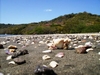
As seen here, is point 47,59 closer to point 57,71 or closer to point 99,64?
point 57,71

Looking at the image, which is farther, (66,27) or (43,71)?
(66,27)

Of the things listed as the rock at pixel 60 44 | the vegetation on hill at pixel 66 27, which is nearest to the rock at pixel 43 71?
the rock at pixel 60 44

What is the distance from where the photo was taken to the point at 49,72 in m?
2.97

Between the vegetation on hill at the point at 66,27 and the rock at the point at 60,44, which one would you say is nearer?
the rock at the point at 60,44

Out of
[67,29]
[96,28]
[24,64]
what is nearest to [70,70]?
[24,64]

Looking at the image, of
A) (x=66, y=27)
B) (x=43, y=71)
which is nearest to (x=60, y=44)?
(x=43, y=71)

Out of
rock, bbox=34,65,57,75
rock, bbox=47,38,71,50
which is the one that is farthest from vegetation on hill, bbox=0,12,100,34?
rock, bbox=34,65,57,75

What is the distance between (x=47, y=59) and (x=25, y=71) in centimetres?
93

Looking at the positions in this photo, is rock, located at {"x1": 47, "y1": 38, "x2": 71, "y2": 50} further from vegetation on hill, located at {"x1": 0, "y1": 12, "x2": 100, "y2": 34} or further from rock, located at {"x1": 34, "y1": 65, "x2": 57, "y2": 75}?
vegetation on hill, located at {"x1": 0, "y1": 12, "x2": 100, "y2": 34}

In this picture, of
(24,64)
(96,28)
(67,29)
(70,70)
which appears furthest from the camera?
(67,29)

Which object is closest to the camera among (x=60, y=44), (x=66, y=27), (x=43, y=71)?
(x=43, y=71)

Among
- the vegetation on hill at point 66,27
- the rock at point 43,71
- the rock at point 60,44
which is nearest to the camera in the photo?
the rock at point 43,71

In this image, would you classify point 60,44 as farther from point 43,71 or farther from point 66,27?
point 66,27

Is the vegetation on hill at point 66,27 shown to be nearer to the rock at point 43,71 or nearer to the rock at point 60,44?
the rock at point 60,44
